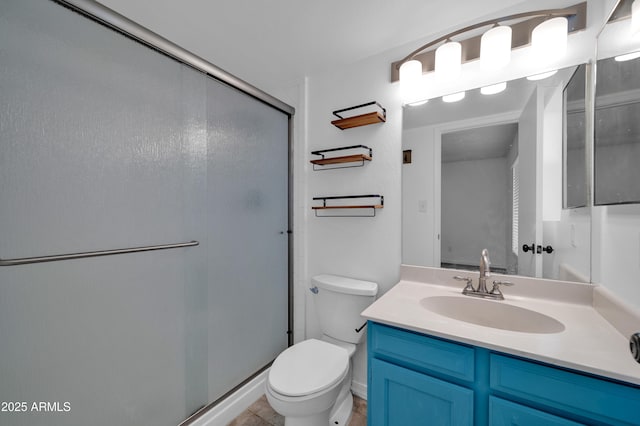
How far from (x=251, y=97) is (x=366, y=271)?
139 cm

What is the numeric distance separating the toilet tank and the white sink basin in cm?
38

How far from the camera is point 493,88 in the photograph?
1343mm

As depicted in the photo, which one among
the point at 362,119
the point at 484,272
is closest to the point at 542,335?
the point at 484,272

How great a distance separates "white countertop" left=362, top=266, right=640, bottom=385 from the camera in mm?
727

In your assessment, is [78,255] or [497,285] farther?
[497,285]

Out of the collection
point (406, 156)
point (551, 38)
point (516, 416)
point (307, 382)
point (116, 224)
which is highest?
point (551, 38)

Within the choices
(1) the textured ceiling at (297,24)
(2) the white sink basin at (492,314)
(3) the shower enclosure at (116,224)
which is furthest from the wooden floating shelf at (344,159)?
(2) the white sink basin at (492,314)

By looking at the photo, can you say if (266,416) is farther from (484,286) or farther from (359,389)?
(484,286)

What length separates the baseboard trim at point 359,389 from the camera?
1688 millimetres

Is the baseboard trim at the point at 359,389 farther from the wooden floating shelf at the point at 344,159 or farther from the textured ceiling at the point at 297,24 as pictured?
the textured ceiling at the point at 297,24

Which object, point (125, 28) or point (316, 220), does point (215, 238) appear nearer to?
point (316, 220)

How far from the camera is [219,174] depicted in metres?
1.53

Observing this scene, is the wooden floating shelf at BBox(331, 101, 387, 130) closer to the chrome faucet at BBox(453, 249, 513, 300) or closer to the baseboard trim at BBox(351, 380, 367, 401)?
the chrome faucet at BBox(453, 249, 513, 300)

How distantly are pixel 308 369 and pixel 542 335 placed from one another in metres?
0.99
